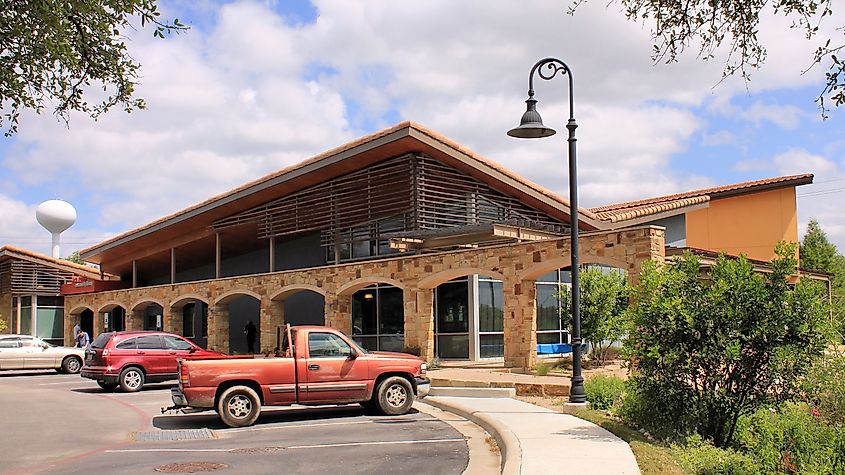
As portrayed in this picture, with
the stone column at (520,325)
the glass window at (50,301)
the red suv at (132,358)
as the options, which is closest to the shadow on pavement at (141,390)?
the red suv at (132,358)

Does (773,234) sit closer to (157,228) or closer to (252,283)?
(252,283)

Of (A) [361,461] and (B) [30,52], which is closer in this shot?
(B) [30,52]

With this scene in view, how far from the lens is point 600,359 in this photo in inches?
999

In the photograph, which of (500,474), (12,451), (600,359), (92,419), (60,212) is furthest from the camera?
(60,212)

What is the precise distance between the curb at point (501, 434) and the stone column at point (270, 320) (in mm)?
14206

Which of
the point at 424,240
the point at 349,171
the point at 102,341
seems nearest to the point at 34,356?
the point at 102,341

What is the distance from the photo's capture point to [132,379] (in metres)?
21.8

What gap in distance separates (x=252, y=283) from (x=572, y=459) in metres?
24.5

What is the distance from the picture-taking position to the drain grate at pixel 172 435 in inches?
520

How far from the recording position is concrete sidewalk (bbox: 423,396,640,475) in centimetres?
919

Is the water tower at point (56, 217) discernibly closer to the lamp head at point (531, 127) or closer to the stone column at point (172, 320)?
the stone column at point (172, 320)

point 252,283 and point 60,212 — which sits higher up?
point 60,212

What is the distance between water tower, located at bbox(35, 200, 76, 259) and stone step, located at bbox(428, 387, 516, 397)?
172 ft

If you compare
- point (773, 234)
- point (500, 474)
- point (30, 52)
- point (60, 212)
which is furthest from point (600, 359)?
point (60, 212)
